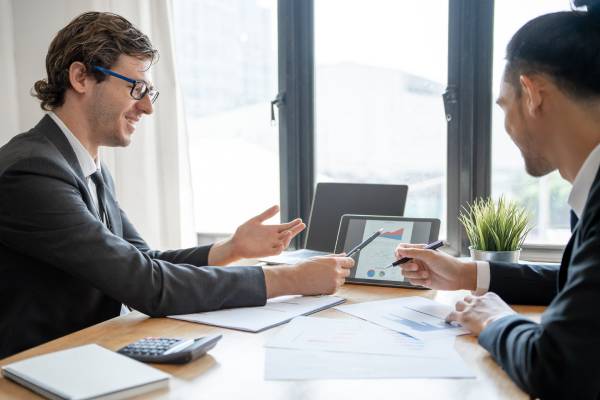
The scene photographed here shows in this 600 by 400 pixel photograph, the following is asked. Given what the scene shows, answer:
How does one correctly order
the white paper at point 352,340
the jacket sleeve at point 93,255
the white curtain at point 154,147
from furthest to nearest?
the white curtain at point 154,147 < the jacket sleeve at point 93,255 < the white paper at point 352,340

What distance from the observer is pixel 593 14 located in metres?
1.03

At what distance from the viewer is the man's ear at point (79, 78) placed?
164 centimetres

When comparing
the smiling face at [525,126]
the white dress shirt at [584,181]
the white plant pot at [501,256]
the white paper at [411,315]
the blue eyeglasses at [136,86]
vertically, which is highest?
the blue eyeglasses at [136,86]

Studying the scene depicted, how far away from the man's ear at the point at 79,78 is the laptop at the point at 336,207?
740 mm

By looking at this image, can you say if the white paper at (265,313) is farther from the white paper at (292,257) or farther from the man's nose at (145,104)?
the man's nose at (145,104)

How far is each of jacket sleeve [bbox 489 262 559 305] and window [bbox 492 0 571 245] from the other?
101cm

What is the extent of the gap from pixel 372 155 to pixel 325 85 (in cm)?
39

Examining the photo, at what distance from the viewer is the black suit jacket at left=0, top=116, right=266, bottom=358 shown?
1290mm

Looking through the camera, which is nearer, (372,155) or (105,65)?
(105,65)

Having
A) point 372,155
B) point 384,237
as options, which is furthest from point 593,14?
point 372,155

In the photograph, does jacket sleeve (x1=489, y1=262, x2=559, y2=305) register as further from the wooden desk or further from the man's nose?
the man's nose

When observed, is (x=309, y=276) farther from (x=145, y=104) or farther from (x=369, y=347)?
(x=145, y=104)

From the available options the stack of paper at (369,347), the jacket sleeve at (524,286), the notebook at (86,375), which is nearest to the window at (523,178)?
the jacket sleeve at (524,286)

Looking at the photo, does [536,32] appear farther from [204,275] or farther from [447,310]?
[204,275]
